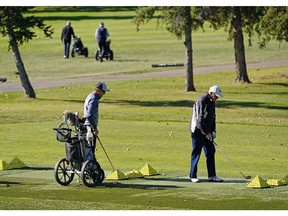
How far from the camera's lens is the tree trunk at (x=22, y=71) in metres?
39.8

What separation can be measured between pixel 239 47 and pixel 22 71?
9.83 m

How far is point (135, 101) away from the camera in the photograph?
41.2 meters

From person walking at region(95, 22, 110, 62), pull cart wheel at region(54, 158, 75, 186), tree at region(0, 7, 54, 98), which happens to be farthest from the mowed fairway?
tree at region(0, 7, 54, 98)

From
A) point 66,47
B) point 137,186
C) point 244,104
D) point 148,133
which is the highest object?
point 66,47

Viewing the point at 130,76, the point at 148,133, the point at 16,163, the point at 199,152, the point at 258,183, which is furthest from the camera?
the point at 130,76

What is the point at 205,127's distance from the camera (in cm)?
2073

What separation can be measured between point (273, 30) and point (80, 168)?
22.6 metres

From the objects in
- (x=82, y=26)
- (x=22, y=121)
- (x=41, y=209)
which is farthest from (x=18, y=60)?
(x=82, y=26)

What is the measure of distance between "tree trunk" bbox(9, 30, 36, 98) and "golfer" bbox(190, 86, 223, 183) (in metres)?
19.1

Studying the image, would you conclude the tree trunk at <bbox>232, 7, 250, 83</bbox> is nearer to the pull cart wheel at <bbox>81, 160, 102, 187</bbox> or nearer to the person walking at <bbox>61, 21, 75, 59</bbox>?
the person walking at <bbox>61, 21, 75, 59</bbox>

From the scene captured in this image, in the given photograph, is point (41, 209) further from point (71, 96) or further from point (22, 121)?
point (71, 96)

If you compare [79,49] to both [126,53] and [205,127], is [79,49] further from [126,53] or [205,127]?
[205,127]

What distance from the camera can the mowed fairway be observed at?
62.7 ft

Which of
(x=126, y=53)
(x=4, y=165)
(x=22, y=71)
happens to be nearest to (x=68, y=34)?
(x=126, y=53)
